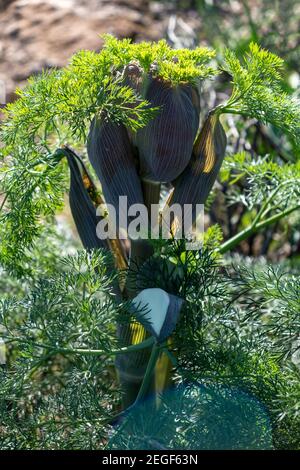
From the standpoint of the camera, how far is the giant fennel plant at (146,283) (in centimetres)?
82

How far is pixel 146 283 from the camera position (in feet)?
2.90

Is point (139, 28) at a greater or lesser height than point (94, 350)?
greater

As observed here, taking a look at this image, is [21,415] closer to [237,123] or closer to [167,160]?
[167,160]

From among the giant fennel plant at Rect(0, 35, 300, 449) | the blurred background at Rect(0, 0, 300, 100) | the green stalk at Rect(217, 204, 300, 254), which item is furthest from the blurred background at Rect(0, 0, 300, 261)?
the giant fennel plant at Rect(0, 35, 300, 449)

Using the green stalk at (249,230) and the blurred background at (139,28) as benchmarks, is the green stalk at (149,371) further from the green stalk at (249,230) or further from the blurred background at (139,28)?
the blurred background at (139,28)

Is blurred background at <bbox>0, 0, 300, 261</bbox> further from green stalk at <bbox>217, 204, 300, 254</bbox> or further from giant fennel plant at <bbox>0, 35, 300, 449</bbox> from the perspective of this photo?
giant fennel plant at <bbox>0, 35, 300, 449</bbox>

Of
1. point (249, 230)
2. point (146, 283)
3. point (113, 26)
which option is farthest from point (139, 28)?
point (146, 283)

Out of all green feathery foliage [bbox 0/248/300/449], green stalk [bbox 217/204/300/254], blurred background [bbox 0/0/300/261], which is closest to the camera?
green feathery foliage [bbox 0/248/300/449]

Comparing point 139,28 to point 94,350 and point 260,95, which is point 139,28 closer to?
point 260,95

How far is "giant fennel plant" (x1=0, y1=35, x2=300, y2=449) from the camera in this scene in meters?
0.82

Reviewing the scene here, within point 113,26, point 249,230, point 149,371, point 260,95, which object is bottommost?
point 149,371

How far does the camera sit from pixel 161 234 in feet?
2.88

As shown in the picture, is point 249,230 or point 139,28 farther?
point 139,28

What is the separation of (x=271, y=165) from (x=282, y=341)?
254 mm
